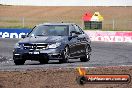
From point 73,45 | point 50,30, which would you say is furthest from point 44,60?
point 73,45

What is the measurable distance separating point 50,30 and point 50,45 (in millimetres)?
1220

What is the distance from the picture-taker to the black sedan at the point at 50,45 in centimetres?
1944

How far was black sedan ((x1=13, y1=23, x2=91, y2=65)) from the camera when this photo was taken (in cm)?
1944

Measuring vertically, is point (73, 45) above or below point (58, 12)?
below

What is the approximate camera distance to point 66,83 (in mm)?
12383

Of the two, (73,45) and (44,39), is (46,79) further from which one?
(73,45)

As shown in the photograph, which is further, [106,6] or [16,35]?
[106,6]

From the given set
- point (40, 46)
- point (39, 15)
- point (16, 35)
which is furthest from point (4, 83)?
point (39, 15)

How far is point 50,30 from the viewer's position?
808 inches

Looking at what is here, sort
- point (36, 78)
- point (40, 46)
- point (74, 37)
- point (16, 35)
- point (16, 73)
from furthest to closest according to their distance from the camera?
point (16, 35), point (74, 37), point (40, 46), point (16, 73), point (36, 78)
